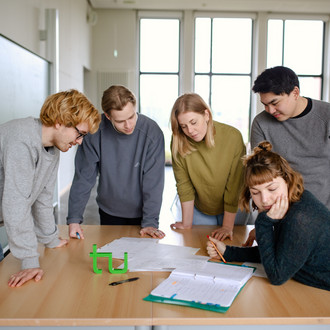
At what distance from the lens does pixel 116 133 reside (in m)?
2.08

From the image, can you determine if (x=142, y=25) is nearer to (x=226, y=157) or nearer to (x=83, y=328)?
(x=226, y=157)

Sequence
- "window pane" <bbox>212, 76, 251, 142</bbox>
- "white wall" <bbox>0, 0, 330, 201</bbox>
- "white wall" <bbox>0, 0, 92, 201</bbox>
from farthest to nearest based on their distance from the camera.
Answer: "window pane" <bbox>212, 76, 251, 142</bbox>, "white wall" <bbox>0, 0, 330, 201</bbox>, "white wall" <bbox>0, 0, 92, 201</bbox>

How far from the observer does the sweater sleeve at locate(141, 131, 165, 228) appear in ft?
6.77

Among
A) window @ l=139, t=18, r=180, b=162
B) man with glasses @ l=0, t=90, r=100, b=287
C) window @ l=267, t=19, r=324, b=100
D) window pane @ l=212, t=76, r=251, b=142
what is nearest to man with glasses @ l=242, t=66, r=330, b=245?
man with glasses @ l=0, t=90, r=100, b=287

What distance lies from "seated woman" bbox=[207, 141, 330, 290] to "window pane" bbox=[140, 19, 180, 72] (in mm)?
8739

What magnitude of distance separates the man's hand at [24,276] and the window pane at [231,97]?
893 centimetres

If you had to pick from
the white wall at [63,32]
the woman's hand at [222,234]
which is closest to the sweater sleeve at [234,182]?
the woman's hand at [222,234]

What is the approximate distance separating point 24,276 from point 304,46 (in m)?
10.1

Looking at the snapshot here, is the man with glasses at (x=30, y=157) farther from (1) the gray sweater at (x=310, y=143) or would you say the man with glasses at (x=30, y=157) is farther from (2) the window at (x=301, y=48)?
(2) the window at (x=301, y=48)

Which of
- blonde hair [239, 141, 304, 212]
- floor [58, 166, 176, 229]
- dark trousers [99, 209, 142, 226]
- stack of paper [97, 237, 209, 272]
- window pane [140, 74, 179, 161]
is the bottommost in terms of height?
floor [58, 166, 176, 229]

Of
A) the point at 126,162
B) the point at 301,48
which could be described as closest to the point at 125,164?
the point at 126,162

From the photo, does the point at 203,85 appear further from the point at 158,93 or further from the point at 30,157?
the point at 30,157

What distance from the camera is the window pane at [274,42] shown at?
385 inches

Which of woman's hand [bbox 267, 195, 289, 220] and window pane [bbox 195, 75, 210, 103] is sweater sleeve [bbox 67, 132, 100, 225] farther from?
window pane [bbox 195, 75, 210, 103]
